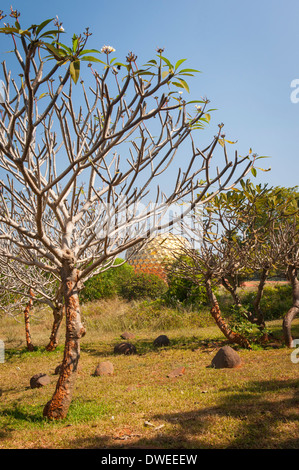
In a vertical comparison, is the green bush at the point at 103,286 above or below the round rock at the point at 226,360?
above

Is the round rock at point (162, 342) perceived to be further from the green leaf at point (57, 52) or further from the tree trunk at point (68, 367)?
the green leaf at point (57, 52)

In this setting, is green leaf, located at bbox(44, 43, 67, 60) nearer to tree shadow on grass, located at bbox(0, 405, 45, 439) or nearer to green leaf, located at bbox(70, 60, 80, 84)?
green leaf, located at bbox(70, 60, 80, 84)

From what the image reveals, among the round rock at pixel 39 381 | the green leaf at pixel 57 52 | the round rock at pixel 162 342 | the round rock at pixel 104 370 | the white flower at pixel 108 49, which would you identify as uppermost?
the white flower at pixel 108 49

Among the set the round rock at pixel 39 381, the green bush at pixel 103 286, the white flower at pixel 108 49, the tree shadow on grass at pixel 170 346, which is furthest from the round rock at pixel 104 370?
the green bush at pixel 103 286

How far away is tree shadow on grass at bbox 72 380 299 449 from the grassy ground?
0.01 m

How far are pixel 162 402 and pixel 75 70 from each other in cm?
433

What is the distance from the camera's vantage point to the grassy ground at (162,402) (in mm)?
3619

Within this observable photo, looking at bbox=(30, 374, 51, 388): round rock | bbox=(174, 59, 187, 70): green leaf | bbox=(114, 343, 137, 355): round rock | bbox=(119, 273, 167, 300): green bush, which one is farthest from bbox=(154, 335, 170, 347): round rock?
bbox=(119, 273, 167, 300): green bush

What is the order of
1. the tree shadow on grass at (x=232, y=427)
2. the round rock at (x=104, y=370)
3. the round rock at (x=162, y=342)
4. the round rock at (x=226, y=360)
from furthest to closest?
the round rock at (x=162, y=342) → the round rock at (x=104, y=370) → the round rock at (x=226, y=360) → the tree shadow on grass at (x=232, y=427)

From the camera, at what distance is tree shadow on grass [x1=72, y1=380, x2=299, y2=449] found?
3.41 meters

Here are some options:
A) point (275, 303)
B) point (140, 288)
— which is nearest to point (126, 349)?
point (275, 303)

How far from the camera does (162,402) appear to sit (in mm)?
4824

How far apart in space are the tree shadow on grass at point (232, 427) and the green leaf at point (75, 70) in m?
3.46
